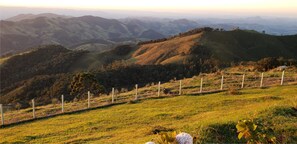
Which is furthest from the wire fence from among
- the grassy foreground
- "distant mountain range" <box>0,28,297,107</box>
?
"distant mountain range" <box>0,28,297,107</box>

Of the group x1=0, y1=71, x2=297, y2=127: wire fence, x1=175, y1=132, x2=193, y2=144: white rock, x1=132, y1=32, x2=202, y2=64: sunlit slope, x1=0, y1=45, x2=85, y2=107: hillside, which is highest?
x1=175, y1=132, x2=193, y2=144: white rock

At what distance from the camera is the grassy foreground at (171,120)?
11.4m

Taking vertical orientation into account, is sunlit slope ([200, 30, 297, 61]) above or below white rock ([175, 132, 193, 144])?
below

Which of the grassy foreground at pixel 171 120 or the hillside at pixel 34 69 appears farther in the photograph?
the hillside at pixel 34 69

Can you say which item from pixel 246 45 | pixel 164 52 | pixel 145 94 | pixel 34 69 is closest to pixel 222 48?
pixel 246 45

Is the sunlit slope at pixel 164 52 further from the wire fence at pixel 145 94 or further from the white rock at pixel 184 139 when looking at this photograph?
the white rock at pixel 184 139

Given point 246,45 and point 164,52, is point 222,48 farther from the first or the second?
point 164,52

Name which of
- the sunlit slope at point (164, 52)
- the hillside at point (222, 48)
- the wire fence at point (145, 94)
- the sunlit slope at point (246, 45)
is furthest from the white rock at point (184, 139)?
the sunlit slope at point (246, 45)

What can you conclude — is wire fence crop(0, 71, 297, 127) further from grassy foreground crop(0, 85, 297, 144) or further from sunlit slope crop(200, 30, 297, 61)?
sunlit slope crop(200, 30, 297, 61)

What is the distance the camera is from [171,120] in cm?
1691

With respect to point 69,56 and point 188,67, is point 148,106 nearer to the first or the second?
point 188,67

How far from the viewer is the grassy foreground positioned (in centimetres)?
1140

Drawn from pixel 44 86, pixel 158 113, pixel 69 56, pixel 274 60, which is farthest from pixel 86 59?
pixel 158 113

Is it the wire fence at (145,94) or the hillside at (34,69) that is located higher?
the wire fence at (145,94)
